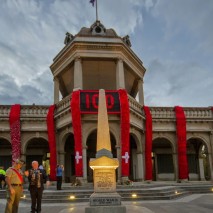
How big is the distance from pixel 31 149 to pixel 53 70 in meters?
7.04

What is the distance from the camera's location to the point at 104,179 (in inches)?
376

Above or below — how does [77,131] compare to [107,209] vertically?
above

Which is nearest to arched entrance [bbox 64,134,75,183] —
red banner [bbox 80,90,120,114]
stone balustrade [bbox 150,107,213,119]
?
red banner [bbox 80,90,120,114]

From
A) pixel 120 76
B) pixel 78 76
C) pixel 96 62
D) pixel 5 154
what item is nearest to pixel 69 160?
pixel 5 154

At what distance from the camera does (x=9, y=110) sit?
76.3ft

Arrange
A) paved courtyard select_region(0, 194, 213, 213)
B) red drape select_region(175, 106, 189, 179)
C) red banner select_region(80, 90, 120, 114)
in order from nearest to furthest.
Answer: paved courtyard select_region(0, 194, 213, 213) < red banner select_region(80, 90, 120, 114) < red drape select_region(175, 106, 189, 179)

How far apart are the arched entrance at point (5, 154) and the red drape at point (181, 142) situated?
1393 cm

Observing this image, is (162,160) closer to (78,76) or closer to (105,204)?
(78,76)

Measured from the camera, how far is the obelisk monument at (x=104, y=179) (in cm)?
897

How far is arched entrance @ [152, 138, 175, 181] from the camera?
89.1 feet

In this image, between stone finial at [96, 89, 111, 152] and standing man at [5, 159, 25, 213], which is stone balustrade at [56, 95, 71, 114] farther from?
standing man at [5, 159, 25, 213]

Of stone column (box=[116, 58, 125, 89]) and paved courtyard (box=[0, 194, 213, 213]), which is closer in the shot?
paved courtyard (box=[0, 194, 213, 213])

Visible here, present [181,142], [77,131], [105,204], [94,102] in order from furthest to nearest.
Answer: [181,142], [94,102], [77,131], [105,204]

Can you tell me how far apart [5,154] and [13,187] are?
1823 cm
